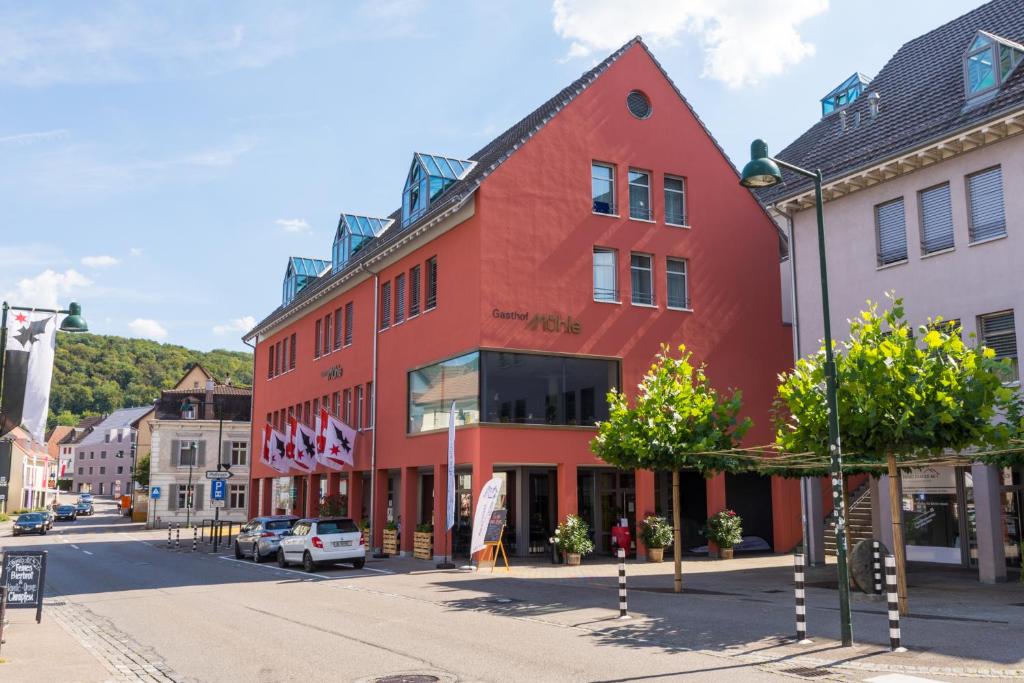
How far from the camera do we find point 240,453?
68375 mm

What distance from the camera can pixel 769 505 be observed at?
3162cm

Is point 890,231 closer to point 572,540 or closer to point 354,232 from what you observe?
point 572,540

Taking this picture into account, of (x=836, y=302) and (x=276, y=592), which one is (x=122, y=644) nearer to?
(x=276, y=592)

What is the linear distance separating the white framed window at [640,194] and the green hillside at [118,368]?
330ft

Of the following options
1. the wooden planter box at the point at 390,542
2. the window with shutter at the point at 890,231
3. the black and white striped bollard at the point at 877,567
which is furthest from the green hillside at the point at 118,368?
the black and white striped bollard at the point at 877,567

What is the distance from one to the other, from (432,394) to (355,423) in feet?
25.4

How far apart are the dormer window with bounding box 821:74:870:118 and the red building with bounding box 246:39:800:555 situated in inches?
302

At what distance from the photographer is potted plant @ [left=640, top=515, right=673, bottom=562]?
2728 cm

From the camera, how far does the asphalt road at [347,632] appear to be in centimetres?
1052

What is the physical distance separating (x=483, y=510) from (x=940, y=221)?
13133mm

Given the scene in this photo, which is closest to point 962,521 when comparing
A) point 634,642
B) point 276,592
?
point 634,642

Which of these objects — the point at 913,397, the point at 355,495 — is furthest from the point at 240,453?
the point at 913,397

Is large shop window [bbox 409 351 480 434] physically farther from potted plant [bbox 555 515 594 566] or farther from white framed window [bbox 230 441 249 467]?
white framed window [bbox 230 441 249 467]

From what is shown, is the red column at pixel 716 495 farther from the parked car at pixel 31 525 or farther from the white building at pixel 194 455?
the white building at pixel 194 455
